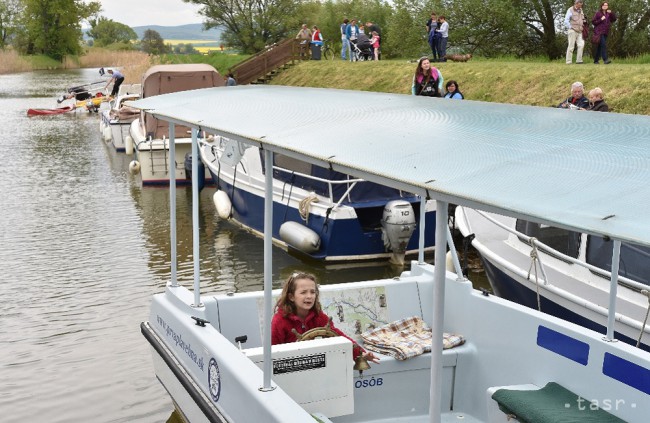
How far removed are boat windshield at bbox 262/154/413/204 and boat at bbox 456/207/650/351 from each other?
2.65m

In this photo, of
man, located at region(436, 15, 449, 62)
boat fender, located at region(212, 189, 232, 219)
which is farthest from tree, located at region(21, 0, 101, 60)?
boat fender, located at region(212, 189, 232, 219)

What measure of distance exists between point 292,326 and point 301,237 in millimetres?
6453

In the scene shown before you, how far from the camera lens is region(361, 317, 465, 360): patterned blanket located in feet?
21.1

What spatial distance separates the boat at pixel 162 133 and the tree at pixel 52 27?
9234cm

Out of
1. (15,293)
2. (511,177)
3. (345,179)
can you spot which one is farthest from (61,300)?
(511,177)

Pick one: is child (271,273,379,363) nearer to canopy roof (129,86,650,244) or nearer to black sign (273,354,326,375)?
black sign (273,354,326,375)

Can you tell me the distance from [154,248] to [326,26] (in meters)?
43.8

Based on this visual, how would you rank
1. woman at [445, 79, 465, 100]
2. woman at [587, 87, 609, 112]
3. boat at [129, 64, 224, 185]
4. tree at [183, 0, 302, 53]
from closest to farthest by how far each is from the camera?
woman at [587, 87, 609, 112] < woman at [445, 79, 465, 100] < boat at [129, 64, 224, 185] < tree at [183, 0, 302, 53]

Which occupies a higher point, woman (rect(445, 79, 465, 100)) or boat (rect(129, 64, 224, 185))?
woman (rect(445, 79, 465, 100))

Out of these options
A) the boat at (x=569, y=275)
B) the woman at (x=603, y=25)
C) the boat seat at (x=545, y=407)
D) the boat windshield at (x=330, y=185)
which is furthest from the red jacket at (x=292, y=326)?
the woman at (x=603, y=25)

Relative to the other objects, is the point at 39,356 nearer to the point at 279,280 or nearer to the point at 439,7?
the point at 279,280

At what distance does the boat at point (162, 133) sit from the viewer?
19.5 m

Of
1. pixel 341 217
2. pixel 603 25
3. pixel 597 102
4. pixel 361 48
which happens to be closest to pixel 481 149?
pixel 597 102

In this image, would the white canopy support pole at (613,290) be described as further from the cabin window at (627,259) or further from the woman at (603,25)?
the woman at (603,25)
